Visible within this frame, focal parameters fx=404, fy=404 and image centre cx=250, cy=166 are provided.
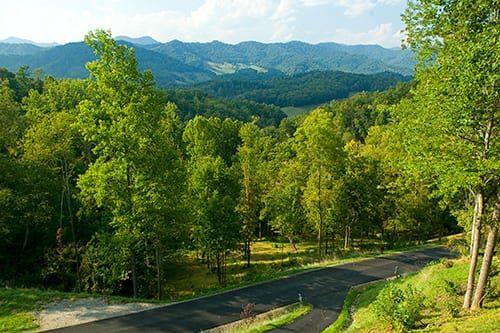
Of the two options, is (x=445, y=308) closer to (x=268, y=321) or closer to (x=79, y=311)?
(x=268, y=321)

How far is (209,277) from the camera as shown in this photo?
34125 mm

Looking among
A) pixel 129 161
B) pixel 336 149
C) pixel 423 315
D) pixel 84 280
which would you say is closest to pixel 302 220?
pixel 336 149

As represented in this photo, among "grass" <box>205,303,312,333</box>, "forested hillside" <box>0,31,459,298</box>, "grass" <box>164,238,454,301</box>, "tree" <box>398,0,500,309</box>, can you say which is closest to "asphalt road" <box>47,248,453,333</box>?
"grass" <box>205,303,312,333</box>

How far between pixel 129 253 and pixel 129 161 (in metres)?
5.13

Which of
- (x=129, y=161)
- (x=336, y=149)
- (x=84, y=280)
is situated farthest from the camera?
(x=336, y=149)

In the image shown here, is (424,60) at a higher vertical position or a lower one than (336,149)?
higher

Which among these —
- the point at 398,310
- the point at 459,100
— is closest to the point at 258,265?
the point at 398,310

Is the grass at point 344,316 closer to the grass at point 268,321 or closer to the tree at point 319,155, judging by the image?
the grass at point 268,321

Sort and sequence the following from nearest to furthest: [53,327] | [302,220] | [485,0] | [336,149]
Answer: [485,0]
[53,327]
[336,149]
[302,220]

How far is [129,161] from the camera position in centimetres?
2005

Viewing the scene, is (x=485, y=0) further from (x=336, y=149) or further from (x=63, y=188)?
(x=63, y=188)

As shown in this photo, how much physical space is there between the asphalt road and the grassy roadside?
134 cm

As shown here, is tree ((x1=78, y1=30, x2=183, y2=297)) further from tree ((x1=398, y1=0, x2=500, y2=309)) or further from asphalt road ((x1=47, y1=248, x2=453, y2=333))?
tree ((x1=398, y1=0, x2=500, y2=309))

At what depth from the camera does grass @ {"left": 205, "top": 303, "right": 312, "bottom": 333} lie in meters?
17.6
